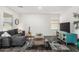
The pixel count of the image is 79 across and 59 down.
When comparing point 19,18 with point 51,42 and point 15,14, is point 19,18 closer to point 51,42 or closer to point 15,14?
point 15,14

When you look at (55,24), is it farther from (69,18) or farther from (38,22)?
(69,18)

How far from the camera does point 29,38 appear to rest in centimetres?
428

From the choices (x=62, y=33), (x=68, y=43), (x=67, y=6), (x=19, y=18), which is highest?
(x=67, y=6)

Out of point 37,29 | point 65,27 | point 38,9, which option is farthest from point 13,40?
point 65,27

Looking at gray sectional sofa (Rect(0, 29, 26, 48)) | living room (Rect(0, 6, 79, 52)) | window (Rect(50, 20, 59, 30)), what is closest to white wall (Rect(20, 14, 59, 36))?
living room (Rect(0, 6, 79, 52))

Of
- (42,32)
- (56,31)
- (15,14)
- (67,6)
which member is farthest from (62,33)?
(15,14)

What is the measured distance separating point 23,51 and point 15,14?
1370 millimetres

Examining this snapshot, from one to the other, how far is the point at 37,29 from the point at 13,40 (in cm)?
112

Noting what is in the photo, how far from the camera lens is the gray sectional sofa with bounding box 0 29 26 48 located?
13.7ft

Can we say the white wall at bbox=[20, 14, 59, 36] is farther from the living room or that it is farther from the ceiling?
the ceiling

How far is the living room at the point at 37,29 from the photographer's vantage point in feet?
13.0
